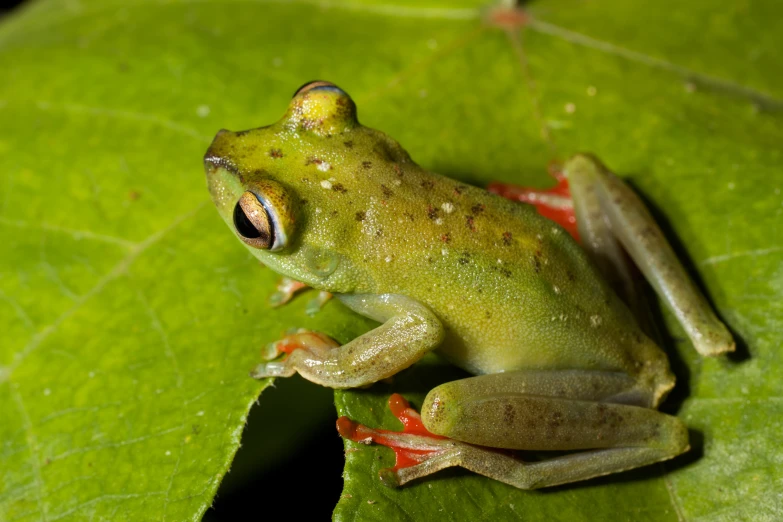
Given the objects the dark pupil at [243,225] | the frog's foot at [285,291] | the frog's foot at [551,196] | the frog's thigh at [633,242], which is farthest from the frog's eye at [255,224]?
the frog's thigh at [633,242]

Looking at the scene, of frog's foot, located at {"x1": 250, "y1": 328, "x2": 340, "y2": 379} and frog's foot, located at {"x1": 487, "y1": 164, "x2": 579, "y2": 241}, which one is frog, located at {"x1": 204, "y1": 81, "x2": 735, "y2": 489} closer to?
frog's foot, located at {"x1": 250, "y1": 328, "x2": 340, "y2": 379}

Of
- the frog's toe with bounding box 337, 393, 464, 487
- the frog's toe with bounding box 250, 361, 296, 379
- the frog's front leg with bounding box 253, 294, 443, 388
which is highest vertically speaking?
the frog's front leg with bounding box 253, 294, 443, 388

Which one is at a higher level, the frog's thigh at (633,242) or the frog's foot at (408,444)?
the frog's thigh at (633,242)

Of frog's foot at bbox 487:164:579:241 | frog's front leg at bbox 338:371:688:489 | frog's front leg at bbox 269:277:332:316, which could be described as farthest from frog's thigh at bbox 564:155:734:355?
frog's front leg at bbox 269:277:332:316

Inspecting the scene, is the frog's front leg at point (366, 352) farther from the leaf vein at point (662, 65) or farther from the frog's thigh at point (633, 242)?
the leaf vein at point (662, 65)

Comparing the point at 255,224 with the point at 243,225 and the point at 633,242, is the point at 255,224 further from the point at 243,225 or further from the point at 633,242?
the point at 633,242

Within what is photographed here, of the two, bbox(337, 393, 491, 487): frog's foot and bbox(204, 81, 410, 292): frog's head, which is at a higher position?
bbox(204, 81, 410, 292): frog's head

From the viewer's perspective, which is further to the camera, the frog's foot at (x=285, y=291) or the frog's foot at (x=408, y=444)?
the frog's foot at (x=285, y=291)

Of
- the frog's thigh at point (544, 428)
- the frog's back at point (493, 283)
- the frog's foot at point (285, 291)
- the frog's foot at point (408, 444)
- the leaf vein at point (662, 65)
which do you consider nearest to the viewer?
the frog's foot at point (408, 444)
